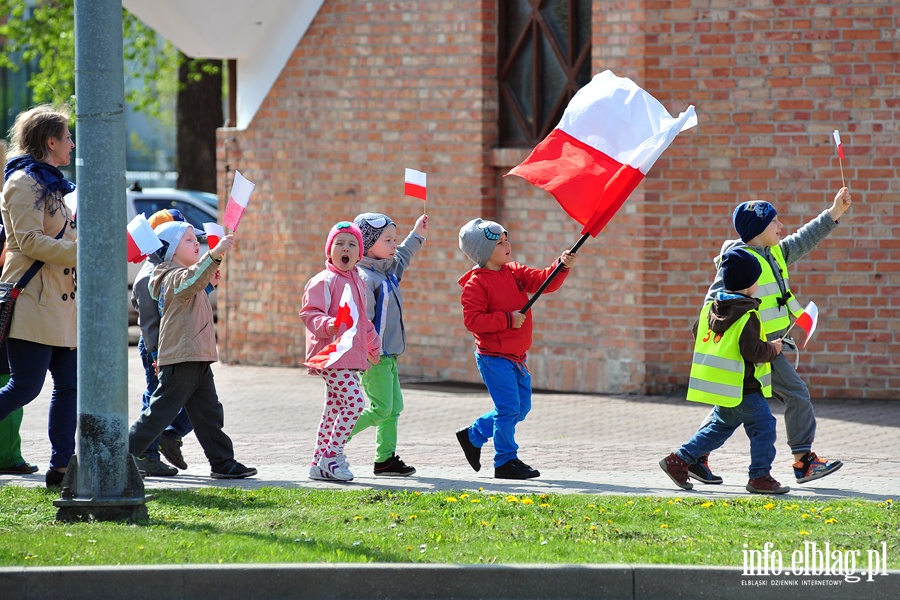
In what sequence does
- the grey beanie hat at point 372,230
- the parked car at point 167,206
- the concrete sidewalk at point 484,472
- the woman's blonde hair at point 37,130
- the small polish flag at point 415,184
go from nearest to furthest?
1. the concrete sidewalk at point 484,472
2. the woman's blonde hair at point 37,130
3. the grey beanie hat at point 372,230
4. the small polish flag at point 415,184
5. the parked car at point 167,206

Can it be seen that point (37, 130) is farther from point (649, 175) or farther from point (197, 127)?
point (197, 127)

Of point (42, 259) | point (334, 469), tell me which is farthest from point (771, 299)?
point (42, 259)

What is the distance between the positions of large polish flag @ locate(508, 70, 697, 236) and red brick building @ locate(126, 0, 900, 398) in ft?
11.6

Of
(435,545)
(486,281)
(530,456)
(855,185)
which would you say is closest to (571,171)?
(486,281)

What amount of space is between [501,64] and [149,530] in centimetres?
699

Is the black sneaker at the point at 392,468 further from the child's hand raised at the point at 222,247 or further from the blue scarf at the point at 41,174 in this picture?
the blue scarf at the point at 41,174

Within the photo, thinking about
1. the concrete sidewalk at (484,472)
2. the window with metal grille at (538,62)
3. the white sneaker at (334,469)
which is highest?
the window with metal grille at (538,62)

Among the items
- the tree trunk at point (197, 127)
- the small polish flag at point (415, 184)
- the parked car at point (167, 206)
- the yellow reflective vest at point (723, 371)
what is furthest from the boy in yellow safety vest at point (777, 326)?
the tree trunk at point (197, 127)

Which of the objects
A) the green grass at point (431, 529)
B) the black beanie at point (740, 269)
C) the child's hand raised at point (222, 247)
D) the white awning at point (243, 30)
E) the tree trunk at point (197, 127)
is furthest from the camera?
the tree trunk at point (197, 127)

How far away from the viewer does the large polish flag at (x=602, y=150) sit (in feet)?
24.7

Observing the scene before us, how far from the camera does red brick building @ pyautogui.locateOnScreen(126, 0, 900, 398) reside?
10.8 m

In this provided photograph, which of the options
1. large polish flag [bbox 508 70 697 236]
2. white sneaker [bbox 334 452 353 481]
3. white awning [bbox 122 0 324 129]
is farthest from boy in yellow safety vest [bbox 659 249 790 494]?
white awning [bbox 122 0 324 129]

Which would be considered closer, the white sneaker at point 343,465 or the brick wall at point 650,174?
the white sneaker at point 343,465

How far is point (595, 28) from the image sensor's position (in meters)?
11.4
